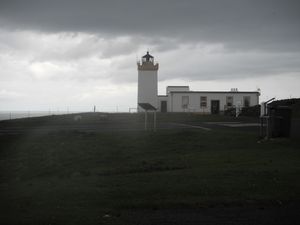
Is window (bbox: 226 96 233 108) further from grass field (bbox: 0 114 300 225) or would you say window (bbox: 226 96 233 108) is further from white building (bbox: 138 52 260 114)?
grass field (bbox: 0 114 300 225)

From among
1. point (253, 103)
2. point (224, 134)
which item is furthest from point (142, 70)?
point (224, 134)

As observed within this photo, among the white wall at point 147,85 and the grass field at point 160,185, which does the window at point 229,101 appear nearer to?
the white wall at point 147,85

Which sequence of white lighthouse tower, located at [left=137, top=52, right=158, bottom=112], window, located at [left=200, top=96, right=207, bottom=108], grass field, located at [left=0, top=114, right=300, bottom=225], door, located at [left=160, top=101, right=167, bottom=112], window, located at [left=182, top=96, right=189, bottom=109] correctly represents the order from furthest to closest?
door, located at [left=160, top=101, right=167, bottom=112], window, located at [left=200, top=96, right=207, bottom=108], window, located at [left=182, top=96, right=189, bottom=109], white lighthouse tower, located at [left=137, top=52, right=158, bottom=112], grass field, located at [left=0, top=114, right=300, bottom=225]

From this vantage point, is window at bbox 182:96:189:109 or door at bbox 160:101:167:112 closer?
window at bbox 182:96:189:109

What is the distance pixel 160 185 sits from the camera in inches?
378

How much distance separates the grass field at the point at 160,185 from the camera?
7070 mm

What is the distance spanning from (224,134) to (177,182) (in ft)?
38.0

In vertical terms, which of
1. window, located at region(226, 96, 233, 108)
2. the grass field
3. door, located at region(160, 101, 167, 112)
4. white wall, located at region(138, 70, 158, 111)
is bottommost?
the grass field

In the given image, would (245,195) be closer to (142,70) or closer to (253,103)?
(142,70)

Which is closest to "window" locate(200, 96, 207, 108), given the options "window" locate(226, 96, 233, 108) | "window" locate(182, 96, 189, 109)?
"window" locate(182, 96, 189, 109)

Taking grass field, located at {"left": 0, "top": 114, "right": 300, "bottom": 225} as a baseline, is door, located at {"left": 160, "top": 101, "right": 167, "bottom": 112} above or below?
above

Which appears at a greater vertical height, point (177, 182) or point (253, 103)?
point (253, 103)

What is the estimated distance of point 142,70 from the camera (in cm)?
5359

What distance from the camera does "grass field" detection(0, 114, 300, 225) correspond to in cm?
707
